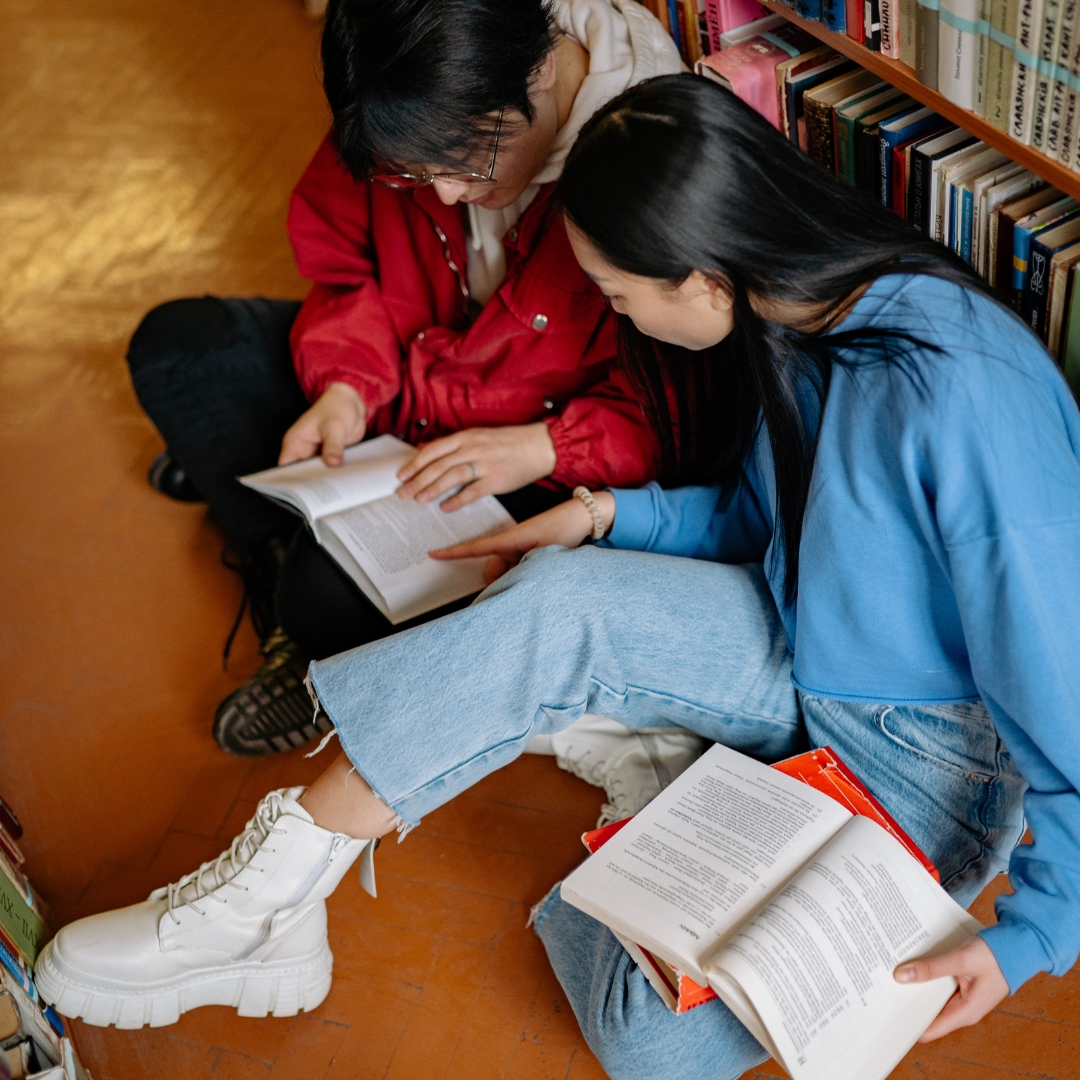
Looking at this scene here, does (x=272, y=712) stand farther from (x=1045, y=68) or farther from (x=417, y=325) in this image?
(x=1045, y=68)

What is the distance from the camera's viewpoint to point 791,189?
1012 mm

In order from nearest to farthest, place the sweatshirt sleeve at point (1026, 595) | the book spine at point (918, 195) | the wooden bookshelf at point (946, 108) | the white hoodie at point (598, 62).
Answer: the sweatshirt sleeve at point (1026, 595) → the wooden bookshelf at point (946, 108) → the book spine at point (918, 195) → the white hoodie at point (598, 62)

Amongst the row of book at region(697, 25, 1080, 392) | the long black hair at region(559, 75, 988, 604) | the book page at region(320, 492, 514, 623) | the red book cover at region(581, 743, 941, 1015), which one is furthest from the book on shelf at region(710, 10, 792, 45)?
the red book cover at region(581, 743, 941, 1015)

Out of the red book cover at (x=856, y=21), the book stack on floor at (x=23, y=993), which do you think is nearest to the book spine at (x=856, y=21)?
the red book cover at (x=856, y=21)

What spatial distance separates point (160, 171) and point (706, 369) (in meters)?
2.33

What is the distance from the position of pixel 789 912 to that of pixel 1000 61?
2.77 ft

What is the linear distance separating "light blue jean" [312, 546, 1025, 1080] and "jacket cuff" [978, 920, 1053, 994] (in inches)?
6.9

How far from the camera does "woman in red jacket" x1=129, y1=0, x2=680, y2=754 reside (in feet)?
4.17

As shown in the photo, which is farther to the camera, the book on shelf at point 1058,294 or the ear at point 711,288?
the book on shelf at point 1058,294

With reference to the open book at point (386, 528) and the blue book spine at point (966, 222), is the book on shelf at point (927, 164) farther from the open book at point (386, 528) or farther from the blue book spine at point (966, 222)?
the open book at point (386, 528)

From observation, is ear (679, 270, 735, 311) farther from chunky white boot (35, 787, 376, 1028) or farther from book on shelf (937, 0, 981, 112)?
chunky white boot (35, 787, 376, 1028)

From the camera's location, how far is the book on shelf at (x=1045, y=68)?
985 millimetres

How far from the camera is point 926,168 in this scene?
1276 mm

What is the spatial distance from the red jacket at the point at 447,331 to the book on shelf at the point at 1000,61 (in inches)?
21.7
